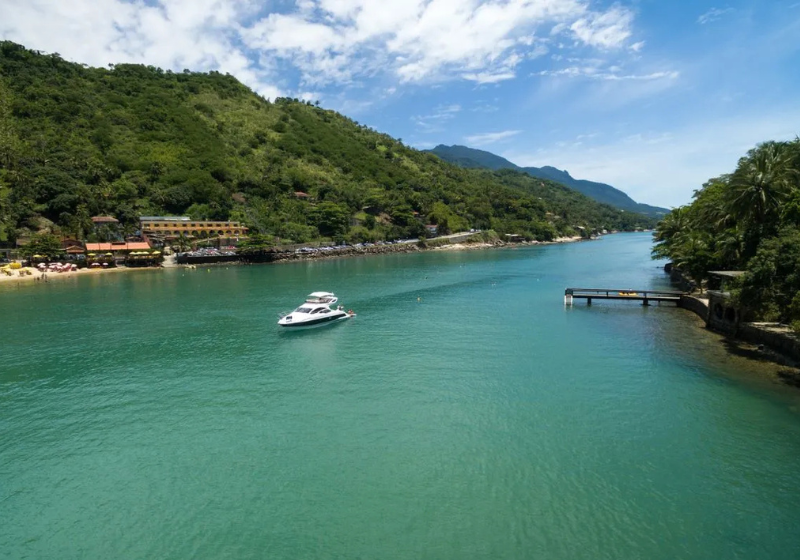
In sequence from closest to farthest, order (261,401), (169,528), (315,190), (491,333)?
(169,528) → (261,401) → (491,333) → (315,190)

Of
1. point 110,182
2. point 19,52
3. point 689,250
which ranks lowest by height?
point 689,250

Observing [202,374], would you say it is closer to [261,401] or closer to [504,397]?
[261,401]

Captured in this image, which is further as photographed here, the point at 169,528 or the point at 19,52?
the point at 19,52

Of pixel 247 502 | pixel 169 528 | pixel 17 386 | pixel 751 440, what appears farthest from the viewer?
pixel 17 386

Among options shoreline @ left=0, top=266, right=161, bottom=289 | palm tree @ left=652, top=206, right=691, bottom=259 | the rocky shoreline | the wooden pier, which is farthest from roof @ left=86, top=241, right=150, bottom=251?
palm tree @ left=652, top=206, right=691, bottom=259

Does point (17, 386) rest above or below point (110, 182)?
below

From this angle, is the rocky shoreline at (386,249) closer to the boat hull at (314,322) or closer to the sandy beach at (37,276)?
the sandy beach at (37,276)

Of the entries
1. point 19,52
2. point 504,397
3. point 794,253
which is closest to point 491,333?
point 504,397

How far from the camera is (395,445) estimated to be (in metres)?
22.0

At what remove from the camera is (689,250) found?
57688 mm

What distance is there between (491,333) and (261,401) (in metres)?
23.6

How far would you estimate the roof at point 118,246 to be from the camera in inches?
4070

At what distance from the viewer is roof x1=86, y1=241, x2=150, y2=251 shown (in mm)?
103375

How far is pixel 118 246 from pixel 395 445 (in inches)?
4274
